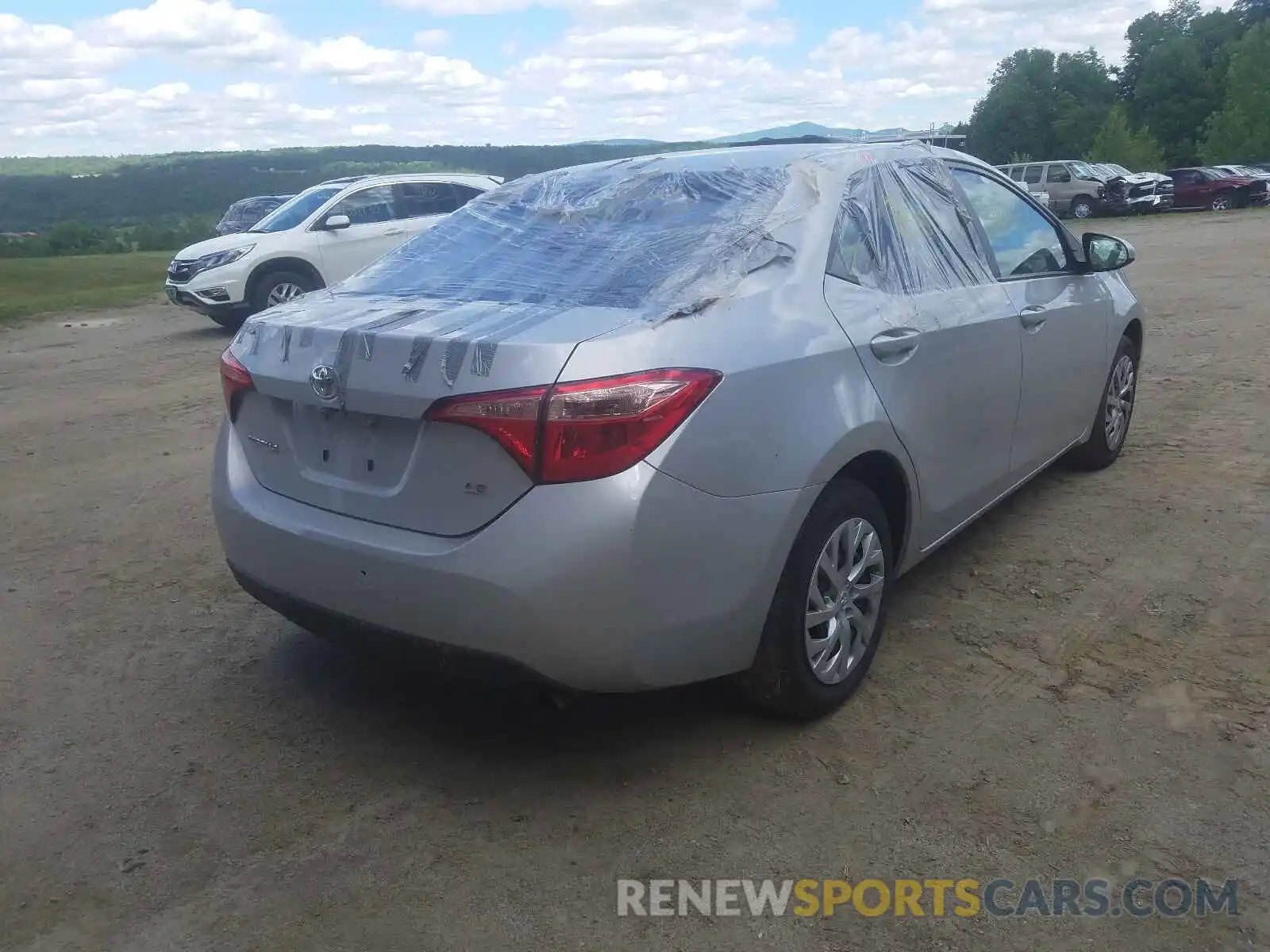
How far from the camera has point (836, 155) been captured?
3.74 metres

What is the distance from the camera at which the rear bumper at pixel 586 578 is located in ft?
8.48

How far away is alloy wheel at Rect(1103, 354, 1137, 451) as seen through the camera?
17.8 ft

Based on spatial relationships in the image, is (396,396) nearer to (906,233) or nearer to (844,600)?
(844,600)

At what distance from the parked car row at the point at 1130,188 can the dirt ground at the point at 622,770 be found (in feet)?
96.0

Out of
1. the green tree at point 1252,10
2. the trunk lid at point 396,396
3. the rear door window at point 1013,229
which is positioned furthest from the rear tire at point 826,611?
the green tree at point 1252,10

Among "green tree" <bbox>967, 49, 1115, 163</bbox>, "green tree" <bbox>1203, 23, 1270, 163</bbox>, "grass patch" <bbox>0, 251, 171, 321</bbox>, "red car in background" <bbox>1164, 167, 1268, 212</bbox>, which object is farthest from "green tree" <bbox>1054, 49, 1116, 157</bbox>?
"grass patch" <bbox>0, 251, 171, 321</bbox>

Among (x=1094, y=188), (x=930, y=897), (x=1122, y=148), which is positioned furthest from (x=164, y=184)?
(x=930, y=897)

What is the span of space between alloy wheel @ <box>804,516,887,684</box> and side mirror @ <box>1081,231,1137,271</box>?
224 cm

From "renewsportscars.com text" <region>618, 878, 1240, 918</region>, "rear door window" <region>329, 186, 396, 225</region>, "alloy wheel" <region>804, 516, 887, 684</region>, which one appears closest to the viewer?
"renewsportscars.com text" <region>618, 878, 1240, 918</region>

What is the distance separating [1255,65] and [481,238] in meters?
69.8

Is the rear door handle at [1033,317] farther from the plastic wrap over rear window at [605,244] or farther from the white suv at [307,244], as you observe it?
the white suv at [307,244]

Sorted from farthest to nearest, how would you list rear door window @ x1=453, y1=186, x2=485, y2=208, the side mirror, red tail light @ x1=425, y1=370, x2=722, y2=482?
rear door window @ x1=453, y1=186, x2=485, y2=208 < the side mirror < red tail light @ x1=425, y1=370, x2=722, y2=482

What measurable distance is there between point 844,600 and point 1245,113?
6673 cm

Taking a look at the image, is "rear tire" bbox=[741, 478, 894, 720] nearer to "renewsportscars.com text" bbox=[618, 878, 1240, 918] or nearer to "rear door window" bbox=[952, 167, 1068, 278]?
"renewsportscars.com text" bbox=[618, 878, 1240, 918]
